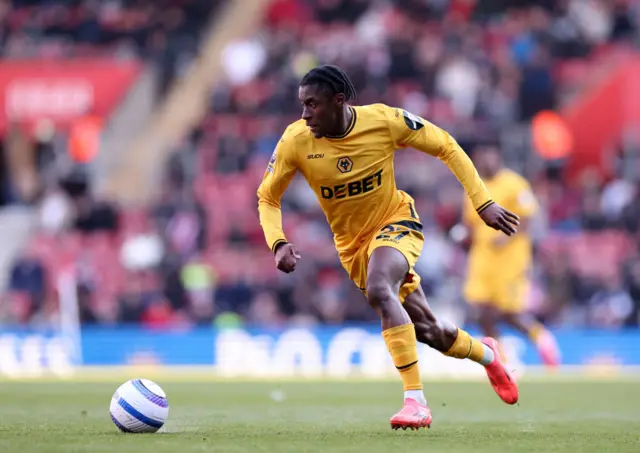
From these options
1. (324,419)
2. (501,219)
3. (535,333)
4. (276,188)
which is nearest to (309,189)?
(535,333)

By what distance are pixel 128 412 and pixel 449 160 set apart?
2.77 meters

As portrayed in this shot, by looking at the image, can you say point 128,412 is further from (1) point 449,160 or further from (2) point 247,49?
(2) point 247,49

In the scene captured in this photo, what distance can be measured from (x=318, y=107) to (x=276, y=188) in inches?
27.8

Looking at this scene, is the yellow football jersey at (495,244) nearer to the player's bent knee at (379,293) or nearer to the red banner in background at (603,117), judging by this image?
the player's bent knee at (379,293)

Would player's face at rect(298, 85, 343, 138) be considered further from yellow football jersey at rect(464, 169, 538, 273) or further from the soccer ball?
yellow football jersey at rect(464, 169, 538, 273)

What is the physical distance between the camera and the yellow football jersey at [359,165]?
861 cm

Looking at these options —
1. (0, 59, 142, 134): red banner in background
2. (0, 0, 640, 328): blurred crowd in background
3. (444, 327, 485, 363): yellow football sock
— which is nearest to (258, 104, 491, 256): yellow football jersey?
(444, 327, 485, 363): yellow football sock

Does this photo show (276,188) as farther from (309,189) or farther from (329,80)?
(309,189)

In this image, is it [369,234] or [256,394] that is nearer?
[369,234]

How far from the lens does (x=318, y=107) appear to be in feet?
27.5

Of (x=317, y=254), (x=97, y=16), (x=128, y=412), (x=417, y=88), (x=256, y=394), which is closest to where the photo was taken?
(x=128, y=412)

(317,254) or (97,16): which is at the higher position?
(97,16)

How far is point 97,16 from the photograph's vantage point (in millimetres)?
26422

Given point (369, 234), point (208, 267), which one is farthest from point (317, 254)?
point (369, 234)
